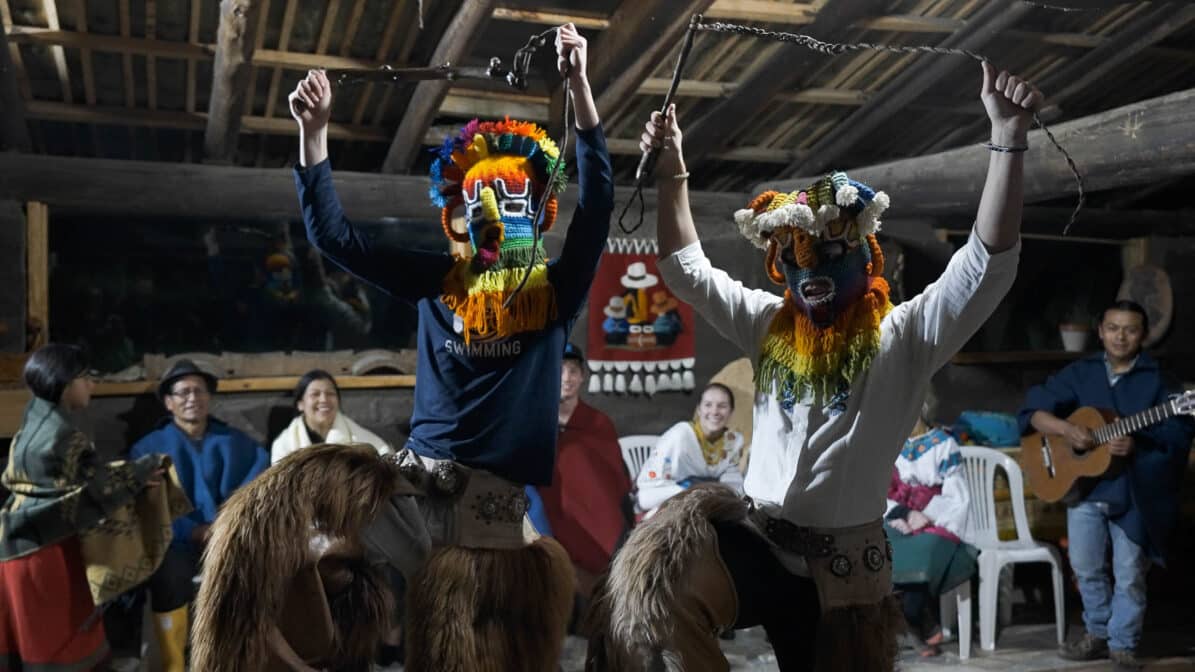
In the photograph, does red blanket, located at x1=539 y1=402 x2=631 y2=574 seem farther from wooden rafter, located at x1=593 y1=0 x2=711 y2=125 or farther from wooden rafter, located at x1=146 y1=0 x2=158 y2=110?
wooden rafter, located at x1=146 y1=0 x2=158 y2=110

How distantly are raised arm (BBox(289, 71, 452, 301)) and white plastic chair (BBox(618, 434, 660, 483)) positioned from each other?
122 inches

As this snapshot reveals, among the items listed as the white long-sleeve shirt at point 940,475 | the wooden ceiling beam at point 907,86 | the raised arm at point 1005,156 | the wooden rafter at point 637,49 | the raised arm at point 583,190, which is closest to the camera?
the raised arm at point 1005,156

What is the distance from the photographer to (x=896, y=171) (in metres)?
5.50

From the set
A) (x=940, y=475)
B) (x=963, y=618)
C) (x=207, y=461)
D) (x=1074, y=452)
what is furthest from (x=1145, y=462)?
(x=207, y=461)

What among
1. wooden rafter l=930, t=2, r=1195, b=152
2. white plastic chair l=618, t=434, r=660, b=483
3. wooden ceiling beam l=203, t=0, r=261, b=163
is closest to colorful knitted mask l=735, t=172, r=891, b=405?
wooden ceiling beam l=203, t=0, r=261, b=163

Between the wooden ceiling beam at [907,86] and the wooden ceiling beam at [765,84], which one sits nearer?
the wooden ceiling beam at [765,84]

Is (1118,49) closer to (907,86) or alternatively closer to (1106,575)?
(907,86)

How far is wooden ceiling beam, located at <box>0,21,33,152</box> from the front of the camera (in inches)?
173

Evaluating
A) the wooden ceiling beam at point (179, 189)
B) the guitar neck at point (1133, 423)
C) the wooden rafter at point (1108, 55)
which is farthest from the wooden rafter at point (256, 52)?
the guitar neck at point (1133, 423)

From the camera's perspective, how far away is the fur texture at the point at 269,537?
2.27 metres

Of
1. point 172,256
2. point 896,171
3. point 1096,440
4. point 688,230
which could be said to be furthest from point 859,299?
point 172,256

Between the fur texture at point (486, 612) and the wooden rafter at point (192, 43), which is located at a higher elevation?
the wooden rafter at point (192, 43)

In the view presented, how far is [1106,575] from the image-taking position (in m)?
4.63

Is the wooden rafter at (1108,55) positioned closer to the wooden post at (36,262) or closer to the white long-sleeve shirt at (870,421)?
the white long-sleeve shirt at (870,421)
